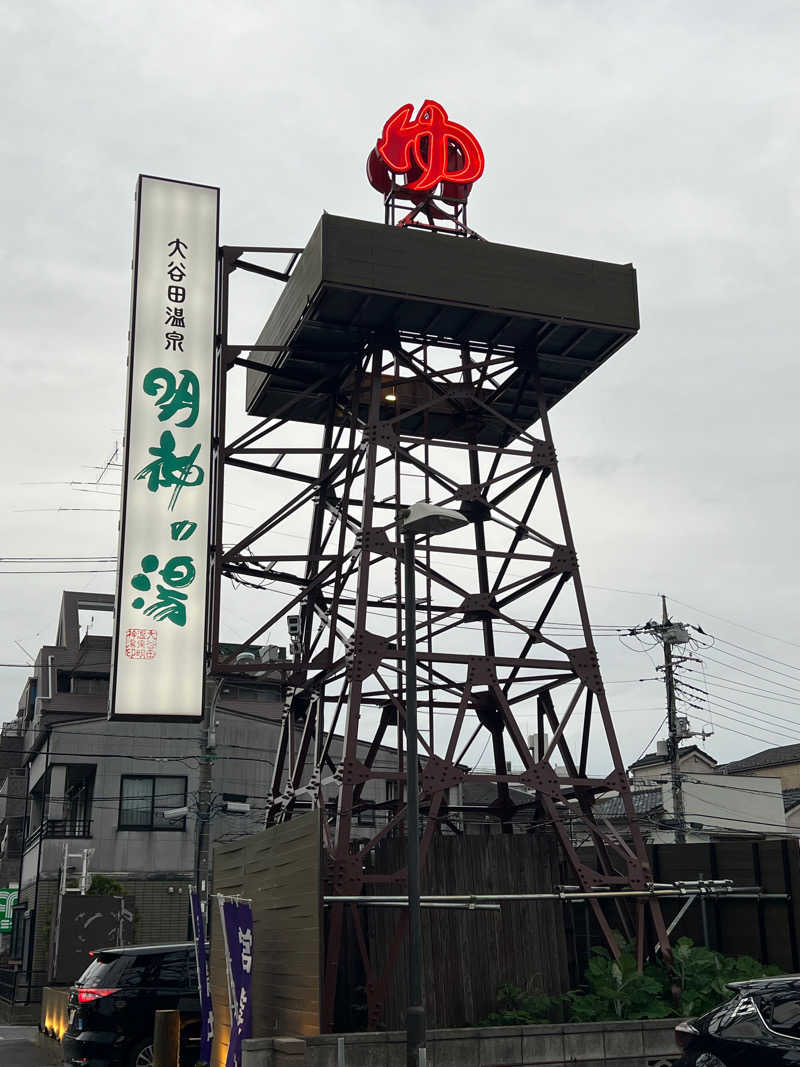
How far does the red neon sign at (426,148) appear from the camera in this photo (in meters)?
23.7

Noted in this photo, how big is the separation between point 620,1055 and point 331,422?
13.4 meters

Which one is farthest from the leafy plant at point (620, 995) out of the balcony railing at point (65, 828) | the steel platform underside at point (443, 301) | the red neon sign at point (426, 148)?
the balcony railing at point (65, 828)

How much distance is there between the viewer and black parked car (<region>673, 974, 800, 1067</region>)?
10.6 metres

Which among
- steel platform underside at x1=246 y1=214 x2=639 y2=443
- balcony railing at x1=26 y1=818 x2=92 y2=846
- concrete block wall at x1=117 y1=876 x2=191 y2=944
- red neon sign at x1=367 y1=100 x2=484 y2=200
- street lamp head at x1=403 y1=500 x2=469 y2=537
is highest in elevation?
red neon sign at x1=367 y1=100 x2=484 y2=200

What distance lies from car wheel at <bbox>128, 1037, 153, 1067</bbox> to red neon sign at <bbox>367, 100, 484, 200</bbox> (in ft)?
53.8

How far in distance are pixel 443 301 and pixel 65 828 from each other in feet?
120

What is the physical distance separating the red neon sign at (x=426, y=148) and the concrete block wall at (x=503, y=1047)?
15.5 meters

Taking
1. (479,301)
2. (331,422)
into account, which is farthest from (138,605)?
(479,301)

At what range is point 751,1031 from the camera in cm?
1093

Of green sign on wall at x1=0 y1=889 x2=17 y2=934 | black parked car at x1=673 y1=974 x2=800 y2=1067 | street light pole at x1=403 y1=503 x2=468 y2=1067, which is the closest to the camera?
black parked car at x1=673 y1=974 x2=800 y2=1067

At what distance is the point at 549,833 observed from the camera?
21.3 meters

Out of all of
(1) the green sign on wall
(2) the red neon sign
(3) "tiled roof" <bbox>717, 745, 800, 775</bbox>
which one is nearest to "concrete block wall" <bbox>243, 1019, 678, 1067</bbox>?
(2) the red neon sign

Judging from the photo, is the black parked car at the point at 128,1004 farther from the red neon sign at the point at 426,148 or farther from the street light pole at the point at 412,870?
the red neon sign at the point at 426,148

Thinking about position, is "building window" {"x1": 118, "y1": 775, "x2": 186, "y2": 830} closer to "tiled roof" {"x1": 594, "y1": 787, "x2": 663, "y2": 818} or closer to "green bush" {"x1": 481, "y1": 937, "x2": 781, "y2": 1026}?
"tiled roof" {"x1": 594, "y1": 787, "x2": 663, "y2": 818}
